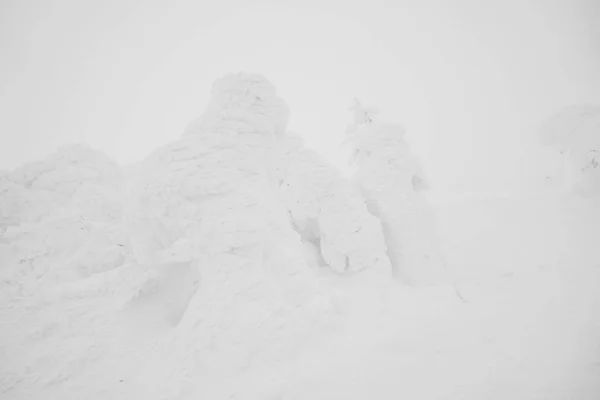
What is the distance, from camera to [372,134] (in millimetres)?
17562

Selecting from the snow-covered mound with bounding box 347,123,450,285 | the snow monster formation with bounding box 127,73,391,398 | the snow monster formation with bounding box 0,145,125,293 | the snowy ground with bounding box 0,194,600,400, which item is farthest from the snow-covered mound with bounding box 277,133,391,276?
the snow monster formation with bounding box 0,145,125,293

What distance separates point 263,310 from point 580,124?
97.0 ft

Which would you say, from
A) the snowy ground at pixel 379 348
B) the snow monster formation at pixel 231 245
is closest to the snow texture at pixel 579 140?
the snowy ground at pixel 379 348

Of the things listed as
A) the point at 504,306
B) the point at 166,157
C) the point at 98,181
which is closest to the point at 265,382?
the point at 166,157

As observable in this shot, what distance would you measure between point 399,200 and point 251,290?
10221mm

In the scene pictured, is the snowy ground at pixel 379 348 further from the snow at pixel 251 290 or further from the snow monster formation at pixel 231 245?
the snow monster formation at pixel 231 245

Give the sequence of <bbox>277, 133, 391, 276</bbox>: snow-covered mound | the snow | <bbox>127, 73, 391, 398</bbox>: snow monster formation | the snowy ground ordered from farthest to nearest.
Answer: <bbox>277, 133, 391, 276</bbox>: snow-covered mound
<bbox>127, 73, 391, 398</bbox>: snow monster formation
the snow
the snowy ground

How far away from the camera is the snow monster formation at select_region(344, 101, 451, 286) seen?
15398 millimetres

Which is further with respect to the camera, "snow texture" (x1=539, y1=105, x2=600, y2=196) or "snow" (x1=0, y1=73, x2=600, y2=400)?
"snow texture" (x1=539, y1=105, x2=600, y2=196)

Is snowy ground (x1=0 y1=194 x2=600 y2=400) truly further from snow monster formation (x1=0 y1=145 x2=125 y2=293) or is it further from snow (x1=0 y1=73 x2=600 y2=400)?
snow monster formation (x1=0 y1=145 x2=125 y2=293)

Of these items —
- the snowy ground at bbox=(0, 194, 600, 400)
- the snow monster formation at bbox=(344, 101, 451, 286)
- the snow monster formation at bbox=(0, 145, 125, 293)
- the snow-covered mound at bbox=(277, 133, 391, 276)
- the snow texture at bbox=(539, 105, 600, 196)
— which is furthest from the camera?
the snow texture at bbox=(539, 105, 600, 196)

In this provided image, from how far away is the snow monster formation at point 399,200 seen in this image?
50.5 ft

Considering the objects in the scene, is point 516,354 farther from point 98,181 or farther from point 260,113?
point 98,181

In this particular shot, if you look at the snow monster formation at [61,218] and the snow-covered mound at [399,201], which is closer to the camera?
the snow monster formation at [61,218]
